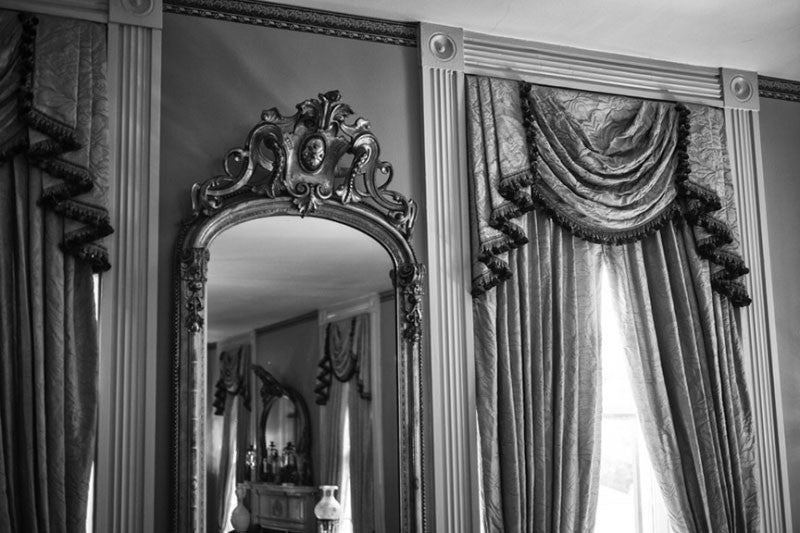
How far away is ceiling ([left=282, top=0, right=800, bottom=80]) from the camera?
12.9 ft

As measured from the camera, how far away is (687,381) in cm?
423

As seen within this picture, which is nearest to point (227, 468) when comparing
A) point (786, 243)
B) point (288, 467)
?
point (288, 467)

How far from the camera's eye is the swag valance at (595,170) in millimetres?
3996

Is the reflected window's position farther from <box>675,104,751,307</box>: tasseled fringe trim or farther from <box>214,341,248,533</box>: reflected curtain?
<box>675,104,751,307</box>: tasseled fringe trim

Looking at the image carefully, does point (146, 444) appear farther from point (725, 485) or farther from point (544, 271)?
point (725, 485)

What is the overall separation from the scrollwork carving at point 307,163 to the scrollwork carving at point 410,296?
0.58ft

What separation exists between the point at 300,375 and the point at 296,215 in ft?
1.94

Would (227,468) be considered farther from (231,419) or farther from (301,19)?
(301,19)

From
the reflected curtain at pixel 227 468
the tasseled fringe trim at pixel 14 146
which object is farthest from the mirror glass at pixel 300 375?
the tasseled fringe trim at pixel 14 146

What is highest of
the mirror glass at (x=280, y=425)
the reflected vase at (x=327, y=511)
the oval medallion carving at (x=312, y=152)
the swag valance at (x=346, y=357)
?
the oval medallion carving at (x=312, y=152)

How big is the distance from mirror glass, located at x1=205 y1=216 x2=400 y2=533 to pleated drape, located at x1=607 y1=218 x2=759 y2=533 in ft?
3.77

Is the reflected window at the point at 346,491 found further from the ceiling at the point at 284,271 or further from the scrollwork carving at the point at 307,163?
the scrollwork carving at the point at 307,163

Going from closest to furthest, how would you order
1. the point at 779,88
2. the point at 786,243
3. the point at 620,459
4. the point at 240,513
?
the point at 240,513, the point at 620,459, the point at 786,243, the point at 779,88

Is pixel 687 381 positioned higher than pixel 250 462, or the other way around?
pixel 687 381
